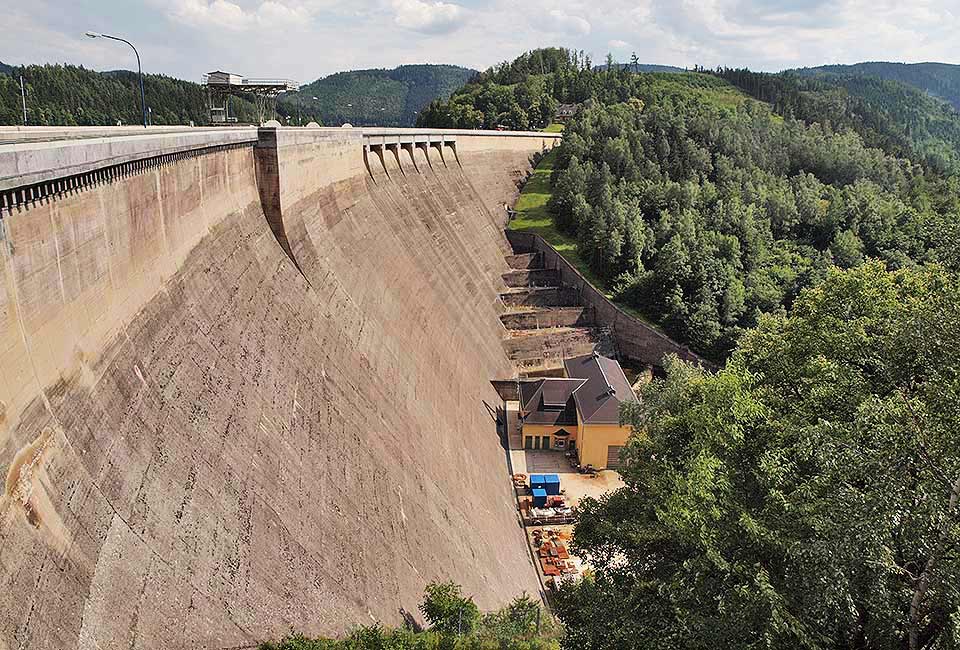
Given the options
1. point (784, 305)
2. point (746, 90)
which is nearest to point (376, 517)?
point (784, 305)

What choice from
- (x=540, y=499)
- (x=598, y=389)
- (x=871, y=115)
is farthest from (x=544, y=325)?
(x=871, y=115)

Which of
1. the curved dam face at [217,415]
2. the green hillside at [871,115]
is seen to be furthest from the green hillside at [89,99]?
the green hillside at [871,115]

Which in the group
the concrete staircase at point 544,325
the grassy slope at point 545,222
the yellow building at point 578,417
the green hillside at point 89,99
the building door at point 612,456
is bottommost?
the building door at point 612,456

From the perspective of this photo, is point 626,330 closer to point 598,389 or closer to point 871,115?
point 598,389

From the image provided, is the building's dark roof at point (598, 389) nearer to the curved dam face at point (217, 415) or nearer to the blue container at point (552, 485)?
the blue container at point (552, 485)

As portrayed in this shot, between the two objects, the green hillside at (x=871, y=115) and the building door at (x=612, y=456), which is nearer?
the building door at (x=612, y=456)

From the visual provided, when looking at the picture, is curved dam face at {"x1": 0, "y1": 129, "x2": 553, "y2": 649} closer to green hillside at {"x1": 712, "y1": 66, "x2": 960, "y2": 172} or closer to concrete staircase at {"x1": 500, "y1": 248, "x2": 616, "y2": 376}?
concrete staircase at {"x1": 500, "y1": 248, "x2": 616, "y2": 376}
